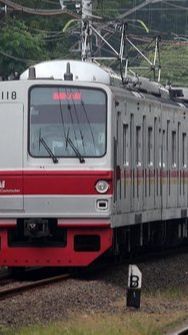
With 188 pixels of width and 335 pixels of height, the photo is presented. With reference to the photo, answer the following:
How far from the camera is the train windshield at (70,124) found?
763 inches

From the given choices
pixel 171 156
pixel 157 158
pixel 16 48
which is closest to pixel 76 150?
pixel 157 158

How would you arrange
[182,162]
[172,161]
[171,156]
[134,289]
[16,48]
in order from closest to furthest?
[134,289]
[171,156]
[172,161]
[182,162]
[16,48]

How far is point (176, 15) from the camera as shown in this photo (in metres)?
68.2

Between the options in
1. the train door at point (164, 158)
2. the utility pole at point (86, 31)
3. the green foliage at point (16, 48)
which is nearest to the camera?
the train door at point (164, 158)

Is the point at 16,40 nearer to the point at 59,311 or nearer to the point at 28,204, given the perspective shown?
the point at 28,204

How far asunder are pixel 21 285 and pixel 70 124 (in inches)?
88.2

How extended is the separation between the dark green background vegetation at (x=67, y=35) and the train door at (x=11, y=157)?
15.4 metres

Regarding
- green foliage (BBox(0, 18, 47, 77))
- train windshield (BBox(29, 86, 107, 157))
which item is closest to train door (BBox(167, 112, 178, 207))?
train windshield (BBox(29, 86, 107, 157))

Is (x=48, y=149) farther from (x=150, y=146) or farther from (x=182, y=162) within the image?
(x=182, y=162)

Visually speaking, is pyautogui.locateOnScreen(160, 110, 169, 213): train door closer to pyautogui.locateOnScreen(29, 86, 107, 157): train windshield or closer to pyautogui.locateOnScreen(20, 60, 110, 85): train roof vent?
pyautogui.locateOnScreen(20, 60, 110, 85): train roof vent

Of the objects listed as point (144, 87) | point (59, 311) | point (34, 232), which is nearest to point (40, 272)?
point (34, 232)

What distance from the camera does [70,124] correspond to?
19453 mm

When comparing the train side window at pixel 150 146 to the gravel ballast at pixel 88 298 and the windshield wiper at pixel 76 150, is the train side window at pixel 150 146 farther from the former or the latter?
the windshield wiper at pixel 76 150

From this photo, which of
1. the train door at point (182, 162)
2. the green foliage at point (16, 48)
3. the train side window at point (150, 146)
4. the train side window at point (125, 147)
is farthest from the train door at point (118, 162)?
the green foliage at point (16, 48)
